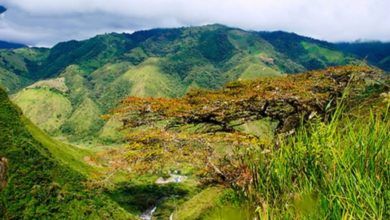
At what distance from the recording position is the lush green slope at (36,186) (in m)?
66.5

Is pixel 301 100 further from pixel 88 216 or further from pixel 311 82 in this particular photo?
pixel 88 216

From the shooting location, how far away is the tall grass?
3207mm

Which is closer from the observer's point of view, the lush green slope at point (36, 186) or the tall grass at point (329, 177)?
the tall grass at point (329, 177)

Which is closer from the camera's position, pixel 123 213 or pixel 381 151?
pixel 381 151

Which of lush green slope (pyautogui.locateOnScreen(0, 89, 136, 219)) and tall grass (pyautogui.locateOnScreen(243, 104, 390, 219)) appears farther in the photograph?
lush green slope (pyautogui.locateOnScreen(0, 89, 136, 219))

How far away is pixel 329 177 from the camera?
11.9 ft

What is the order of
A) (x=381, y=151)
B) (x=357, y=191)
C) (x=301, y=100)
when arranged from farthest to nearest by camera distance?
1. (x=301, y=100)
2. (x=381, y=151)
3. (x=357, y=191)

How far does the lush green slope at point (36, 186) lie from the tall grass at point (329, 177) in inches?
2164

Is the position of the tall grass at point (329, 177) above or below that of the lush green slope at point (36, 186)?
above

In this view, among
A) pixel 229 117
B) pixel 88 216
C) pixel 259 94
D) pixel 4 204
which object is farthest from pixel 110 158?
pixel 88 216

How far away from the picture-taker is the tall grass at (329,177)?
321 centimetres

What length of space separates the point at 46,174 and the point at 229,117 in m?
67.1

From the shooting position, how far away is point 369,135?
366cm

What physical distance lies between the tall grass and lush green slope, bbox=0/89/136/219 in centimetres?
5495
